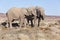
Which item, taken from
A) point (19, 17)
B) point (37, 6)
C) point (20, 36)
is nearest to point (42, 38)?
point (20, 36)

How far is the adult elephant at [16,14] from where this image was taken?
82.1 ft

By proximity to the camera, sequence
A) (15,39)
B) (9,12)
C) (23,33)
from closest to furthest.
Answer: (15,39), (23,33), (9,12)

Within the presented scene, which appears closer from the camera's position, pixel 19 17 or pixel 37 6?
pixel 19 17

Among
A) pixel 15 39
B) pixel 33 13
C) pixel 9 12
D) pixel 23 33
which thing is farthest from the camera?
pixel 33 13

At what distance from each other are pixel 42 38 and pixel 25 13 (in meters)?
8.13

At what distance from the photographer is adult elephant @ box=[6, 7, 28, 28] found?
2502 cm

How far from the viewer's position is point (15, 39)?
17.8 metres

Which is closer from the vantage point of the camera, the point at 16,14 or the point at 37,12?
the point at 16,14

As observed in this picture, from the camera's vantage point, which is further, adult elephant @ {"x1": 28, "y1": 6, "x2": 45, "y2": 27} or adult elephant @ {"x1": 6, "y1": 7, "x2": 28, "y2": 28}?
adult elephant @ {"x1": 28, "y1": 6, "x2": 45, "y2": 27}

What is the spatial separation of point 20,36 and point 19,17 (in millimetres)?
7301

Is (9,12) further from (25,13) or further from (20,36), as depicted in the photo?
(20,36)

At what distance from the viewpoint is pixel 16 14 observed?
82.3 ft

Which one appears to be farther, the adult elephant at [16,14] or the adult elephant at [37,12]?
the adult elephant at [37,12]

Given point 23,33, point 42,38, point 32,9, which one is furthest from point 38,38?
point 32,9
